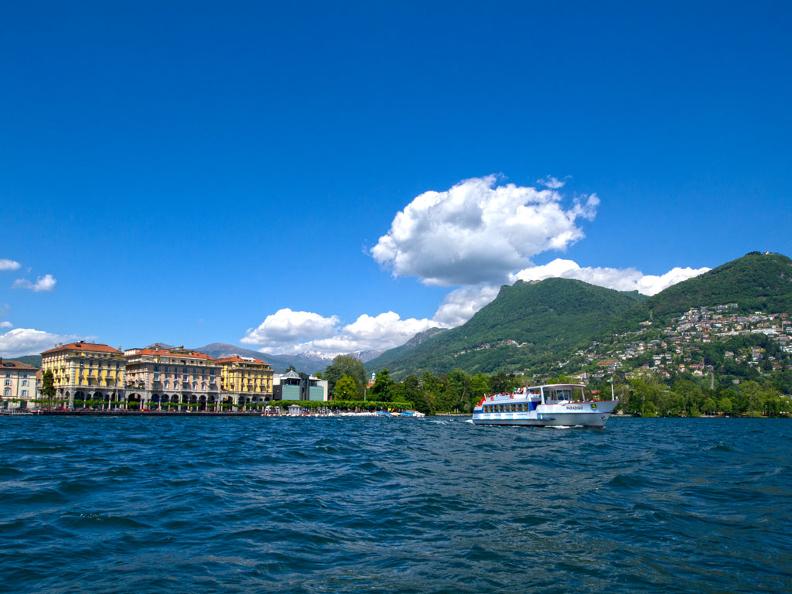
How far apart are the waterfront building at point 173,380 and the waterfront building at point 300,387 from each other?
1962cm

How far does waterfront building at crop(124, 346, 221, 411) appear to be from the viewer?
14888 cm

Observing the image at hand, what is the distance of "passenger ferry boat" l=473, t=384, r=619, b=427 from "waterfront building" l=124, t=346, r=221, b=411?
88.9 meters

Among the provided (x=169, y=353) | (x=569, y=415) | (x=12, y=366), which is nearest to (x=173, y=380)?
(x=169, y=353)

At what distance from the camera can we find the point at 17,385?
449ft

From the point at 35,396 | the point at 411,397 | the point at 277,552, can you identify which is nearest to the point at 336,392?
the point at 411,397

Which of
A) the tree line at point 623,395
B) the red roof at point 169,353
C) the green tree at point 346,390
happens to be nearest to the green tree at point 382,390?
the tree line at point 623,395

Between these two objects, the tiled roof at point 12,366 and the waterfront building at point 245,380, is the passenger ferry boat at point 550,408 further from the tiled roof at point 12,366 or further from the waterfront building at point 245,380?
the tiled roof at point 12,366

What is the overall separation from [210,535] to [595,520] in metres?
9.40

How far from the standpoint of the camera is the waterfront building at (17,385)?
131500mm

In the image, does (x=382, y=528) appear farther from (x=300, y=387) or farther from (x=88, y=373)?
(x=300, y=387)

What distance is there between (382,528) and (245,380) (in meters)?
160

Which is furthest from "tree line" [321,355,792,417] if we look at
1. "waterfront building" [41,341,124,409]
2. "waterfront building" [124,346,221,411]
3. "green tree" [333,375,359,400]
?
"waterfront building" [41,341,124,409]

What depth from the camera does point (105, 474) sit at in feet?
68.8

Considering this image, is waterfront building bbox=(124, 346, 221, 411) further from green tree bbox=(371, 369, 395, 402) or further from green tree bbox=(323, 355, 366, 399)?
green tree bbox=(371, 369, 395, 402)
